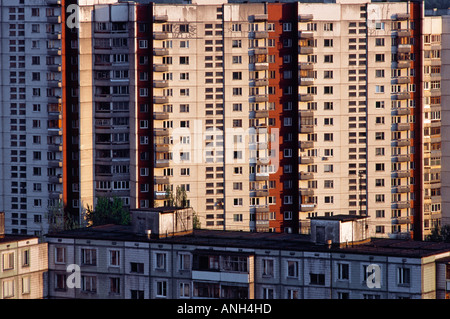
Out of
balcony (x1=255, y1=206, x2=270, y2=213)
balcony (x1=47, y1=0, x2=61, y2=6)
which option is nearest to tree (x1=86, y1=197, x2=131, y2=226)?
balcony (x1=255, y1=206, x2=270, y2=213)

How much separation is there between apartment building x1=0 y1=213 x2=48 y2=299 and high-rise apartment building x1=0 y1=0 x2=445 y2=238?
58.8 meters

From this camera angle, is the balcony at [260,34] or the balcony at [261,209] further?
the balcony at [261,209]

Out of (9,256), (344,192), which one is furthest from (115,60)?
(9,256)

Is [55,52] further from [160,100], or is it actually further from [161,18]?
[160,100]

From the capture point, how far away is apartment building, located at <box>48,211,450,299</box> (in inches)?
4946

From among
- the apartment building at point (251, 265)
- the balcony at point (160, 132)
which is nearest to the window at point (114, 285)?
the apartment building at point (251, 265)

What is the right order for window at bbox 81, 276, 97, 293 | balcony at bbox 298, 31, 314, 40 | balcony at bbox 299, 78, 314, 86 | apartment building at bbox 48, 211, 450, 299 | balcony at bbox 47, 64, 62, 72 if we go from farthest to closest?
balcony at bbox 47, 64, 62, 72
balcony at bbox 299, 78, 314, 86
balcony at bbox 298, 31, 314, 40
window at bbox 81, 276, 97, 293
apartment building at bbox 48, 211, 450, 299

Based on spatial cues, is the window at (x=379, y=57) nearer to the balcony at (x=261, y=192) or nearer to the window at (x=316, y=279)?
the balcony at (x=261, y=192)

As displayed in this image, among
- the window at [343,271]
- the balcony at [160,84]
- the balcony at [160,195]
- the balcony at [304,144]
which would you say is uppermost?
the balcony at [160,84]

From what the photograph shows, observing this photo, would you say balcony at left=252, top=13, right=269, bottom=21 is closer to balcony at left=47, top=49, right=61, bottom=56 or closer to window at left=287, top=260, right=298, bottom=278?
balcony at left=47, top=49, right=61, bottom=56

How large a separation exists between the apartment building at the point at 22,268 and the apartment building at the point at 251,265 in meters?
1.16

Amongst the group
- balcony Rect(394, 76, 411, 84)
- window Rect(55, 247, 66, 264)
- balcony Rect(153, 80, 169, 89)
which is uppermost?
balcony Rect(394, 76, 411, 84)

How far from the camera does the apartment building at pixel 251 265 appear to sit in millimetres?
125625

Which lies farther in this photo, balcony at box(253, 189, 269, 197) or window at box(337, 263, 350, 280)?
balcony at box(253, 189, 269, 197)
